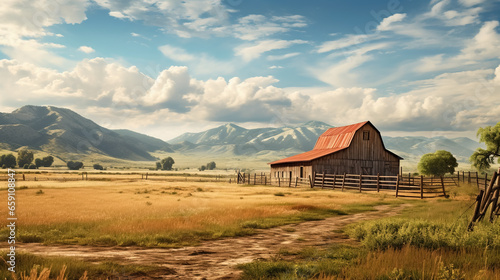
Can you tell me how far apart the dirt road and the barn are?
113ft

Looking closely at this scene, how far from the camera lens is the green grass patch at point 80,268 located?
726cm

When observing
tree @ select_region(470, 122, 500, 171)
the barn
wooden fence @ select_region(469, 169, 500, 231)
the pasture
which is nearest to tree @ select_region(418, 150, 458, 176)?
tree @ select_region(470, 122, 500, 171)

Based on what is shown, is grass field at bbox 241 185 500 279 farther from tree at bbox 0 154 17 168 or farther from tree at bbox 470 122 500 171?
tree at bbox 0 154 17 168

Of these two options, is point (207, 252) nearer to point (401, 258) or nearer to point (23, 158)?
point (401, 258)

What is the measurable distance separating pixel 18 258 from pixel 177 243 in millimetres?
4743

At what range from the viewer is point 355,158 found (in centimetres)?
4978

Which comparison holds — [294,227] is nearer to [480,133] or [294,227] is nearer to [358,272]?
[358,272]

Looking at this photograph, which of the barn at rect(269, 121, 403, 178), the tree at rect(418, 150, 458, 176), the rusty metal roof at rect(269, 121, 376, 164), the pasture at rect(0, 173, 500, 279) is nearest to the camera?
the pasture at rect(0, 173, 500, 279)

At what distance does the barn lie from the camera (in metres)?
48.3

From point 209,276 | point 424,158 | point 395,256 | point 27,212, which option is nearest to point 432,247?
point 395,256

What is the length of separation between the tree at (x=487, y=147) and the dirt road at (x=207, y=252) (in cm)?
5562

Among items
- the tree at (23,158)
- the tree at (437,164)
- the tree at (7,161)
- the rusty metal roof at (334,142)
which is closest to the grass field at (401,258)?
the rusty metal roof at (334,142)

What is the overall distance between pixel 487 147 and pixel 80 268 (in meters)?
66.8

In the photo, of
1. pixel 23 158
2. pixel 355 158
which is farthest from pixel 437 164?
pixel 23 158
